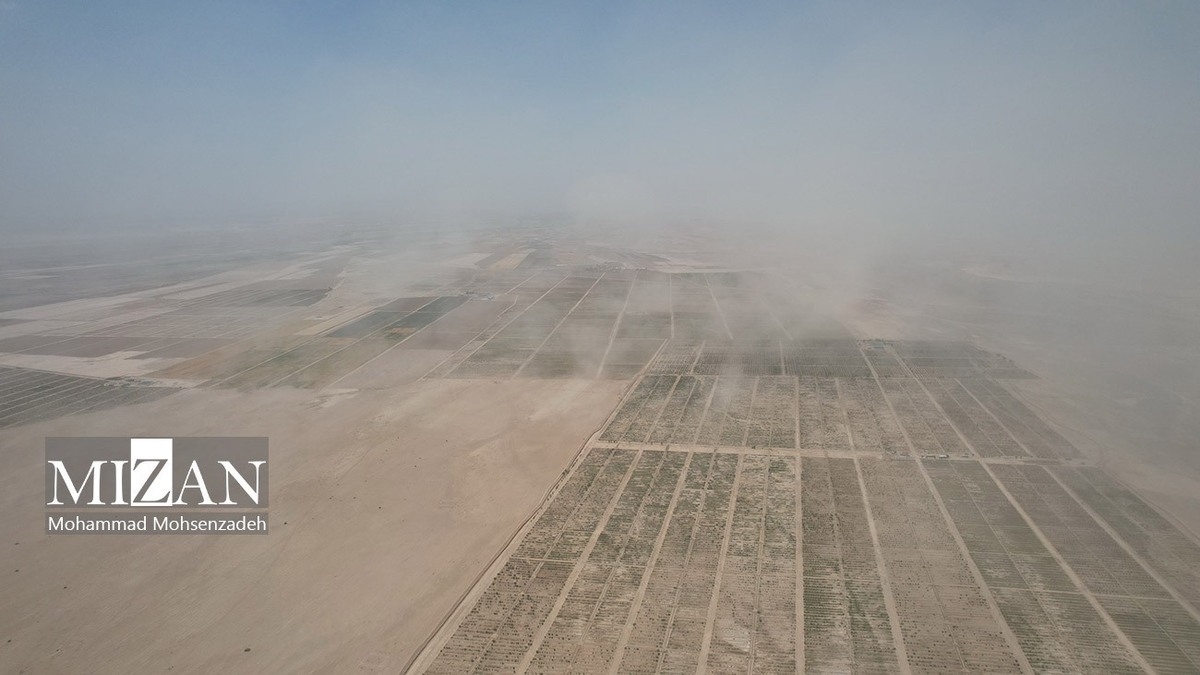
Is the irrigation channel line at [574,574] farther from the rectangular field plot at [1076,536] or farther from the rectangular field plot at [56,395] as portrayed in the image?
the rectangular field plot at [56,395]

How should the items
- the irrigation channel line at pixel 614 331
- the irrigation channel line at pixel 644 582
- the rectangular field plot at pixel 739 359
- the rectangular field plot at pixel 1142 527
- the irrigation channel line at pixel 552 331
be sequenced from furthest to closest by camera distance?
the irrigation channel line at pixel 552 331 < the irrigation channel line at pixel 614 331 < the rectangular field plot at pixel 739 359 < the rectangular field plot at pixel 1142 527 < the irrigation channel line at pixel 644 582

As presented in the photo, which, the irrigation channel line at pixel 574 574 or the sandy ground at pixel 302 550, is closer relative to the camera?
the irrigation channel line at pixel 574 574

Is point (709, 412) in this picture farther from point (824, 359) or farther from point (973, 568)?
point (973, 568)

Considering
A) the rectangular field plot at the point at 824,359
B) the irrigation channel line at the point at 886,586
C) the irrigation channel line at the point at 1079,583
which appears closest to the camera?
the irrigation channel line at the point at 1079,583

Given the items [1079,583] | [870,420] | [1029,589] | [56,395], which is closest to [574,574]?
[1029,589]

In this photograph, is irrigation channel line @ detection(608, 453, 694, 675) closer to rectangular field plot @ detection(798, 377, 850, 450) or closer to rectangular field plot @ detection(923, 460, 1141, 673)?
rectangular field plot @ detection(798, 377, 850, 450)

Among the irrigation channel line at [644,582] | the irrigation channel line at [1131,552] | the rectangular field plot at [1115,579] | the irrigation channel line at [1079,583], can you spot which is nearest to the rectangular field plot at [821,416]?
the irrigation channel line at [1079,583]

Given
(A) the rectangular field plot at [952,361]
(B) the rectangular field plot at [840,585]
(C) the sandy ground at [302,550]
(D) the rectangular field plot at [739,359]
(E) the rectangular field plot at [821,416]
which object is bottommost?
(C) the sandy ground at [302,550]
